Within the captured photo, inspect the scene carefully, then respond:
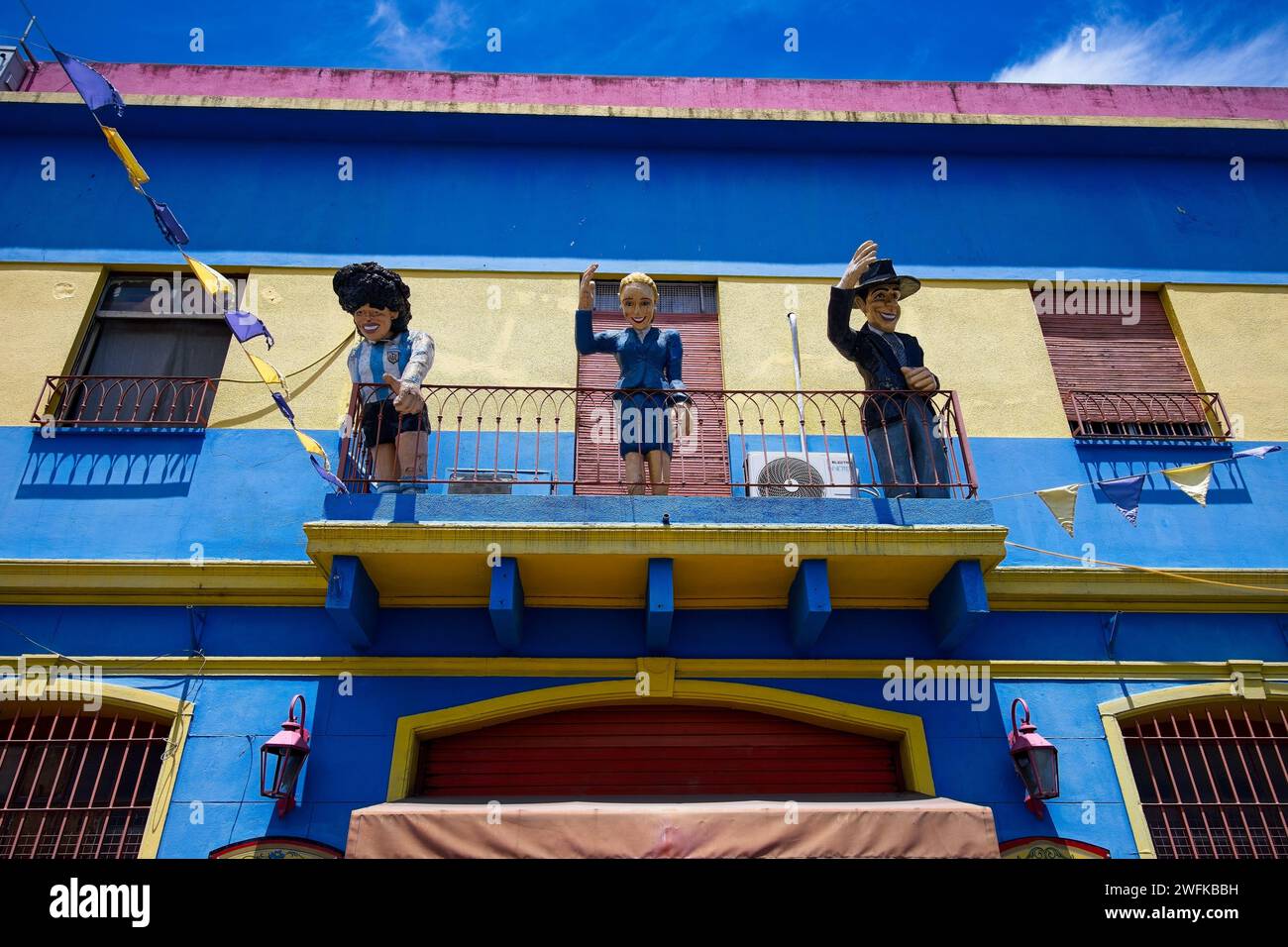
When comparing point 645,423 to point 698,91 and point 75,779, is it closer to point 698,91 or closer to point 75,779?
point 75,779

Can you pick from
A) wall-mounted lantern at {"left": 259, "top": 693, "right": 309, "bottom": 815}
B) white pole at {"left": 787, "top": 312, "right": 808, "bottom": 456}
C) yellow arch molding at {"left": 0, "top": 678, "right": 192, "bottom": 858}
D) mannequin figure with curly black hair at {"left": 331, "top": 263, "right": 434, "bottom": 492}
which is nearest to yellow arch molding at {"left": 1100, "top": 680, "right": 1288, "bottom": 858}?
white pole at {"left": 787, "top": 312, "right": 808, "bottom": 456}

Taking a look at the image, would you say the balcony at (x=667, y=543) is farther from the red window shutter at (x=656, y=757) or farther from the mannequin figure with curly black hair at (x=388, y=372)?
the red window shutter at (x=656, y=757)

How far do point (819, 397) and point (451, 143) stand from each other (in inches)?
164

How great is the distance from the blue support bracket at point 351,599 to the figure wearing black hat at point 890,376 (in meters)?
3.52

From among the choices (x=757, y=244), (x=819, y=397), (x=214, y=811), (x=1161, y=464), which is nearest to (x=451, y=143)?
(x=757, y=244)

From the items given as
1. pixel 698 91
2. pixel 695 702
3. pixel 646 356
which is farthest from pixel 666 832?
pixel 698 91

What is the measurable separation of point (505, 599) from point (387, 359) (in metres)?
2.01

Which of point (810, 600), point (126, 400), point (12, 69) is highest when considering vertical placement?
point (12, 69)

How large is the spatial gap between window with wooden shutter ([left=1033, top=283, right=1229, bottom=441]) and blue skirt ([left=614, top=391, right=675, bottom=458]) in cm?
340

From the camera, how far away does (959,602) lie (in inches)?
234

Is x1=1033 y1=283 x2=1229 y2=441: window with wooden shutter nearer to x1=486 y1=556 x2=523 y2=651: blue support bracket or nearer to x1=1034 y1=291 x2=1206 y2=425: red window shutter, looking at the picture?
x1=1034 y1=291 x2=1206 y2=425: red window shutter

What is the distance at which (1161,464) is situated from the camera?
Result: 725 centimetres

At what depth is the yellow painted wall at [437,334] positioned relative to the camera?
7.31 m
